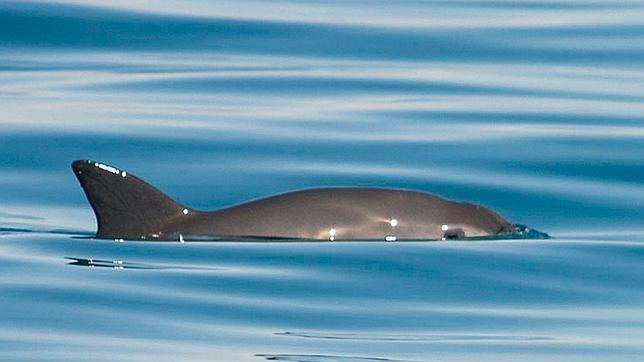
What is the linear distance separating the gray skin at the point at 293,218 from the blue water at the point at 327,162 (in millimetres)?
154

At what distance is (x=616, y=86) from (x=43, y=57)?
5.74 meters

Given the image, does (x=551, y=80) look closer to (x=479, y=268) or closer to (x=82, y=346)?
(x=479, y=268)

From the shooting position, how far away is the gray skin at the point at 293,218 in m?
12.8

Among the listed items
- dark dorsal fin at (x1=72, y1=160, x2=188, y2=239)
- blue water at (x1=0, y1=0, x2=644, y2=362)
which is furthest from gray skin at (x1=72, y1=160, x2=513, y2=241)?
blue water at (x1=0, y1=0, x2=644, y2=362)

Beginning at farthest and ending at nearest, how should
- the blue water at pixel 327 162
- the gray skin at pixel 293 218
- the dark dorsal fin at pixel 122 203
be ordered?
the gray skin at pixel 293 218, the dark dorsal fin at pixel 122 203, the blue water at pixel 327 162

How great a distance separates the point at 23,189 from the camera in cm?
1551

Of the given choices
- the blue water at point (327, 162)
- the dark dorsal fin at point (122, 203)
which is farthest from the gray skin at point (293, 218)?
the blue water at point (327, 162)

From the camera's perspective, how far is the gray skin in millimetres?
12797

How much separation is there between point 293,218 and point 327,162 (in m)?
3.92

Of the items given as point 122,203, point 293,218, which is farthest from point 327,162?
point 122,203

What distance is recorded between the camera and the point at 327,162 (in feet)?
55.2

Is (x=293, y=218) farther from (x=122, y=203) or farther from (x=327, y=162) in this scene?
(x=327, y=162)

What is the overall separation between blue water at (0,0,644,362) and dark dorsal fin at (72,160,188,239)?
214 millimetres

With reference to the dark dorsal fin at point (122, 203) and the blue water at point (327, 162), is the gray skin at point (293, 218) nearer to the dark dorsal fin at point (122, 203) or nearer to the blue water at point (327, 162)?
the dark dorsal fin at point (122, 203)
